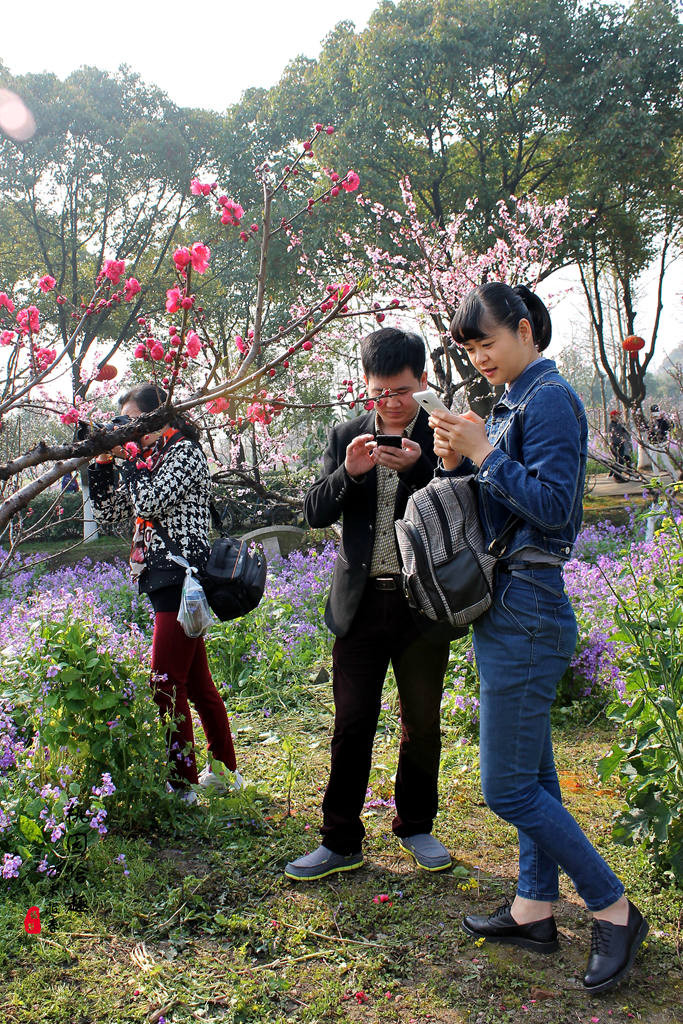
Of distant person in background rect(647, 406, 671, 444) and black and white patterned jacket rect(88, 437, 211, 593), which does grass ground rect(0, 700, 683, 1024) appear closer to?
black and white patterned jacket rect(88, 437, 211, 593)

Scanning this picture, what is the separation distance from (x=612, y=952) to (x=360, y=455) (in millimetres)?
1584

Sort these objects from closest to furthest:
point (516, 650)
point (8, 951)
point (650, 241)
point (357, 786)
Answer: point (516, 650) → point (8, 951) → point (357, 786) → point (650, 241)

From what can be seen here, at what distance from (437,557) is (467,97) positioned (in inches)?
654

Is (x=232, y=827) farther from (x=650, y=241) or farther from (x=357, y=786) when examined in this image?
(x=650, y=241)

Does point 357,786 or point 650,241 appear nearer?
point 357,786

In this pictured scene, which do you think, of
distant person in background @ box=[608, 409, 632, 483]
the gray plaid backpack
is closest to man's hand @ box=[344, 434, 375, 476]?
the gray plaid backpack

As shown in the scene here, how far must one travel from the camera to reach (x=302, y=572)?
6922 mm

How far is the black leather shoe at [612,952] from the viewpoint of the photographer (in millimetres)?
1874

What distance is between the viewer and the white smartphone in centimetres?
187

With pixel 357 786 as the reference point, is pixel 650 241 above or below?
above

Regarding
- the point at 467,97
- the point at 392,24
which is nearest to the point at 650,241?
the point at 467,97

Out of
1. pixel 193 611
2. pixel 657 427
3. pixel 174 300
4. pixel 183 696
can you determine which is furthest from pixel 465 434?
pixel 657 427

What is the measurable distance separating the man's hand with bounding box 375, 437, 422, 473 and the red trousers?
44.8 inches

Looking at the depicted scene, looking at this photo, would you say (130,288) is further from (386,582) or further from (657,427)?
(657,427)
